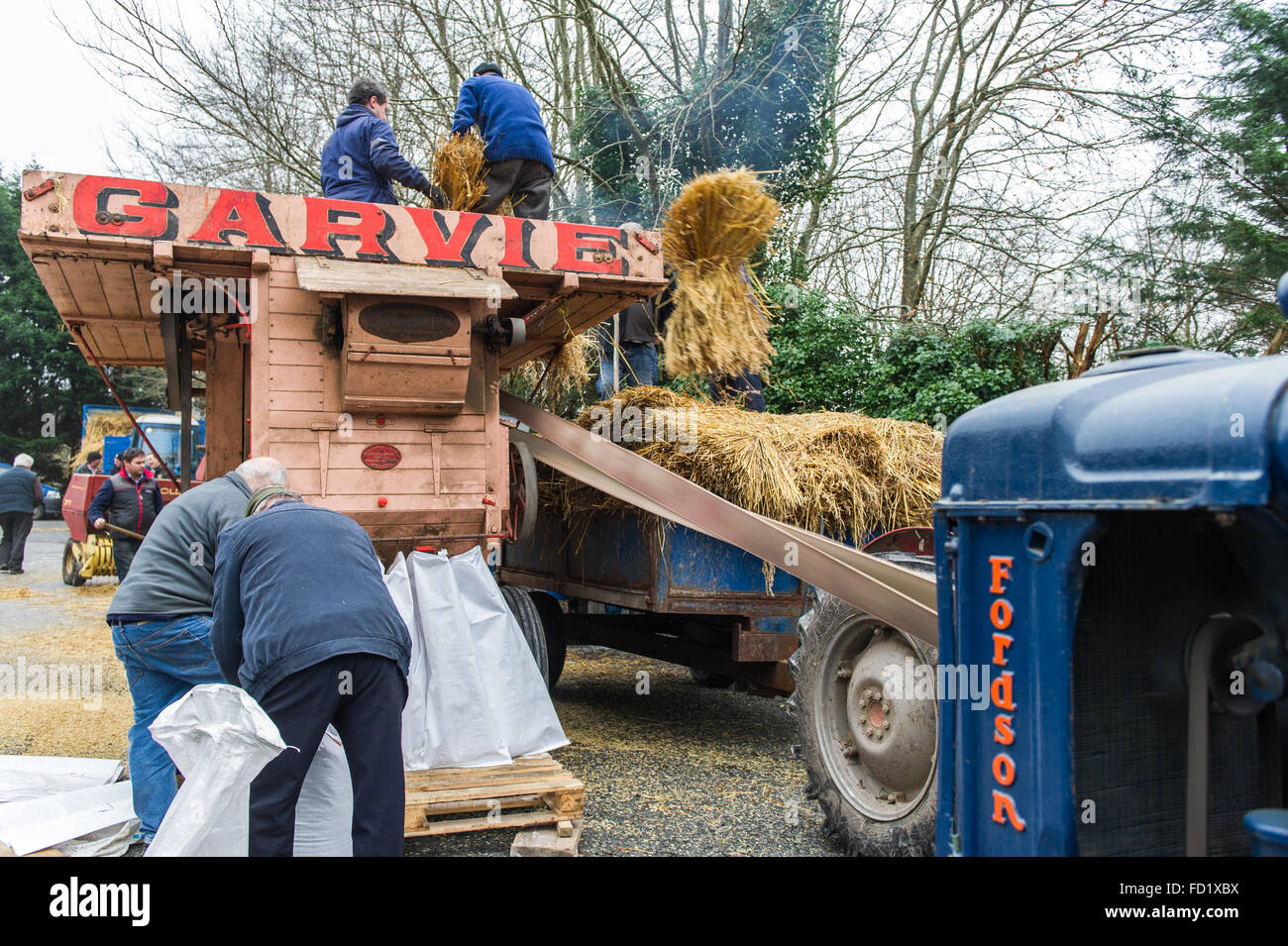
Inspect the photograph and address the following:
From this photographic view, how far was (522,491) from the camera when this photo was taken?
5.98 m

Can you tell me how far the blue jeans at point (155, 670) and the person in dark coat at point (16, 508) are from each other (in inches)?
516

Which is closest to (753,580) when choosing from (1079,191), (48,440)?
(1079,191)

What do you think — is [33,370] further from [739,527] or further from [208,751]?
[208,751]

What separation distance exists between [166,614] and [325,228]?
194 centimetres

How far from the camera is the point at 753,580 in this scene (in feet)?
18.4

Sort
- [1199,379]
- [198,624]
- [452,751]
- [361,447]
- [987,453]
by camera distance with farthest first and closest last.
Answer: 1. [361,447]
2. [452,751]
3. [198,624]
4. [987,453]
5. [1199,379]

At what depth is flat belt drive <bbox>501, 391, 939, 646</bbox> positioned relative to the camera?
3146 millimetres

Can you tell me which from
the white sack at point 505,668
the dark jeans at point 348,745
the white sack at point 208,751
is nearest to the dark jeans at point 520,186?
the white sack at point 505,668

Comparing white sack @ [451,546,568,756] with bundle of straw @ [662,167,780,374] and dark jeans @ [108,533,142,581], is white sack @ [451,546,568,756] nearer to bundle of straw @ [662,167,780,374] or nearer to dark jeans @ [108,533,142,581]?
bundle of straw @ [662,167,780,374]

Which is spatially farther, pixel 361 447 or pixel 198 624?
pixel 361 447

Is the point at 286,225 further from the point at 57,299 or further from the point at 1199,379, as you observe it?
the point at 1199,379

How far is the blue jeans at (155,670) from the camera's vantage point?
4176mm

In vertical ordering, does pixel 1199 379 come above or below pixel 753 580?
above
